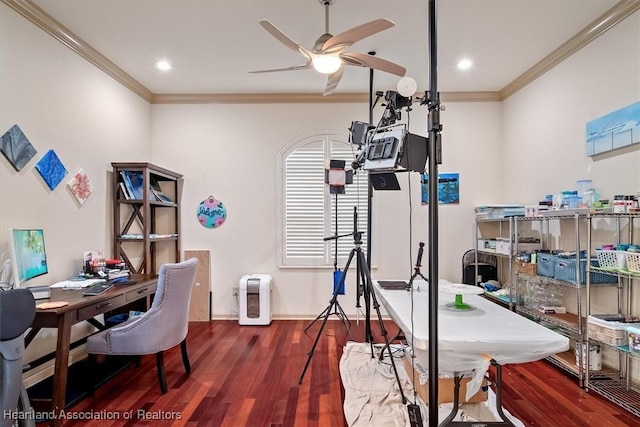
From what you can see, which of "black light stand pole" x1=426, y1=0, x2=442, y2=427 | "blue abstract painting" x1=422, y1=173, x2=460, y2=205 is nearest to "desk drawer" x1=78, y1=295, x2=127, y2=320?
"black light stand pole" x1=426, y1=0, x2=442, y2=427

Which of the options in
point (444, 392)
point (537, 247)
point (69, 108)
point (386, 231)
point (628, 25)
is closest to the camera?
point (444, 392)

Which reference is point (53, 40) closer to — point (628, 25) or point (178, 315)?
point (178, 315)

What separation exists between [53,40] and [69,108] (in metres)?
0.52

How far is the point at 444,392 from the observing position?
2.27 metres

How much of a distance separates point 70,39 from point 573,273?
4445 millimetres

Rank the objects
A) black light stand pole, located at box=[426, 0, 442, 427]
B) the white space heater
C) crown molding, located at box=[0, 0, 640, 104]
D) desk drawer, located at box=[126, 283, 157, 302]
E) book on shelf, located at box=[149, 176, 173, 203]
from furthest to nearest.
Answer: the white space heater < book on shelf, located at box=[149, 176, 173, 203] < desk drawer, located at box=[126, 283, 157, 302] < crown molding, located at box=[0, 0, 640, 104] < black light stand pole, located at box=[426, 0, 442, 427]

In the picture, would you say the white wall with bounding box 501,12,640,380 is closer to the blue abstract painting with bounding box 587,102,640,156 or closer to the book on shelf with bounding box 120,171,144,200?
the blue abstract painting with bounding box 587,102,640,156

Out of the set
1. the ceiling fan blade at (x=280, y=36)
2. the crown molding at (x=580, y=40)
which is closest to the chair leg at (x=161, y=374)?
the ceiling fan blade at (x=280, y=36)

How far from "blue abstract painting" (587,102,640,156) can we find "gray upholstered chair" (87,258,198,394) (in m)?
3.31

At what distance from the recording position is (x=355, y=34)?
2.12 meters

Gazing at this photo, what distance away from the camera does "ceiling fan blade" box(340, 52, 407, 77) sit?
7.87 ft

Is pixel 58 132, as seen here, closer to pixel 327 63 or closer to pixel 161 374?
pixel 161 374

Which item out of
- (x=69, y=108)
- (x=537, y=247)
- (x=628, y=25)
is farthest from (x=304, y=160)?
(x=628, y=25)

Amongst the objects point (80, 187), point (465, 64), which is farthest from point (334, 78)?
point (80, 187)
